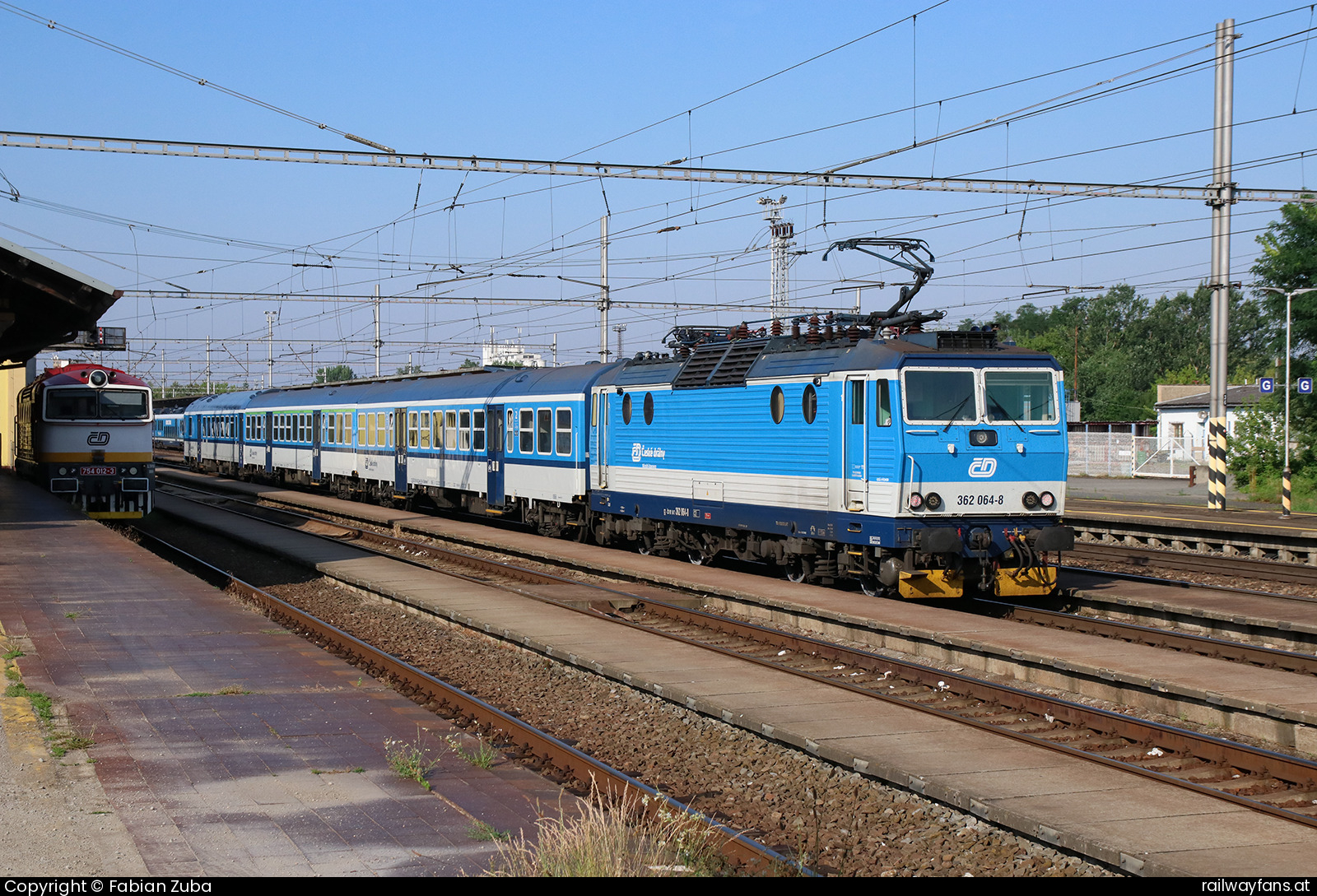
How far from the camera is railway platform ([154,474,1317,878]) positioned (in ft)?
21.9

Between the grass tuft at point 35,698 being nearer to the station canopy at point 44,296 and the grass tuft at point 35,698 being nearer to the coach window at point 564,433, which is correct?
the station canopy at point 44,296

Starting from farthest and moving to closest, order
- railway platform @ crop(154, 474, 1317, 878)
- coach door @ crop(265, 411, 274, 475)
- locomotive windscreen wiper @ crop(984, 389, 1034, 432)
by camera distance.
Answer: coach door @ crop(265, 411, 274, 475) < locomotive windscreen wiper @ crop(984, 389, 1034, 432) < railway platform @ crop(154, 474, 1317, 878)

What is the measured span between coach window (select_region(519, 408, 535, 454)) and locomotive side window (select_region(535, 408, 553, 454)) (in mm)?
194

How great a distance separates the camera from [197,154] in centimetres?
2231

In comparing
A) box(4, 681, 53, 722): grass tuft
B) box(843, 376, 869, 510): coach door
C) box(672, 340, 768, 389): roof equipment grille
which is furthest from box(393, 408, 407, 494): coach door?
box(4, 681, 53, 722): grass tuft

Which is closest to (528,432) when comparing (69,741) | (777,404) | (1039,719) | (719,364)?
(719,364)

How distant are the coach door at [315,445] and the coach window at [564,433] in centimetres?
1908

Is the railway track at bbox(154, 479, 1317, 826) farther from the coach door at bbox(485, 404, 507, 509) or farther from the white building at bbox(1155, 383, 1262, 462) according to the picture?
the white building at bbox(1155, 383, 1262, 462)

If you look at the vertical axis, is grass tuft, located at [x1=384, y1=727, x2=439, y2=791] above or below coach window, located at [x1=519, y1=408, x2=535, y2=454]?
below

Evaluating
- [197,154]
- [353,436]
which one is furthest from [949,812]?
[353,436]

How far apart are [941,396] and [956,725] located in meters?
6.27

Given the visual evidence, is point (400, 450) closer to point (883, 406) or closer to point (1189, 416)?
point (883, 406)

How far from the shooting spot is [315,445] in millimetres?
41062
